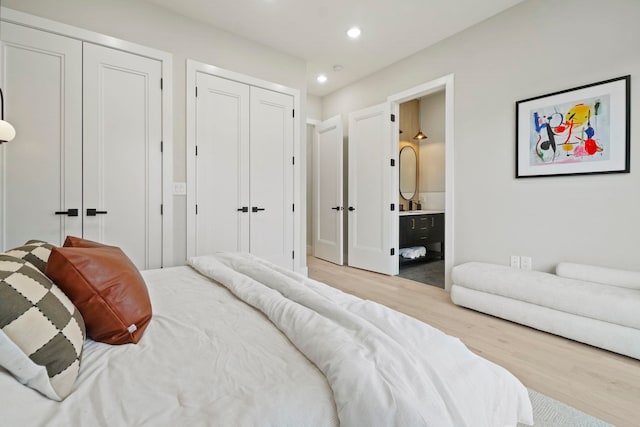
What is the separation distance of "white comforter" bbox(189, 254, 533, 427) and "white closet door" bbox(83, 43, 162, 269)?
6.75 feet

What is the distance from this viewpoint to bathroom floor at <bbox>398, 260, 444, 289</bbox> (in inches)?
149

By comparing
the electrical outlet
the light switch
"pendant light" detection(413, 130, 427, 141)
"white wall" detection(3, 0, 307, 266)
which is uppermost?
"white wall" detection(3, 0, 307, 266)

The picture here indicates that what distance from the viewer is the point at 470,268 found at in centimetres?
278

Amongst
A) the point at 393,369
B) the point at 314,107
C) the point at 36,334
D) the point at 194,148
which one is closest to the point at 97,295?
the point at 36,334

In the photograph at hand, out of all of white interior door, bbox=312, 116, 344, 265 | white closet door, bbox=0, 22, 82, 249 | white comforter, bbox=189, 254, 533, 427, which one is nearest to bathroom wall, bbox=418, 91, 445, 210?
white interior door, bbox=312, 116, 344, 265

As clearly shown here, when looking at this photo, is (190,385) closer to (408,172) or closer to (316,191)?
(316,191)

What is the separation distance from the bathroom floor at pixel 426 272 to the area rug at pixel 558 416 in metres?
2.09

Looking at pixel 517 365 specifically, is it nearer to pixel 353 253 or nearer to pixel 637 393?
pixel 637 393

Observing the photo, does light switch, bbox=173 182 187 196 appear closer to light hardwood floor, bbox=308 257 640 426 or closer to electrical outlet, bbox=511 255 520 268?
light hardwood floor, bbox=308 257 640 426

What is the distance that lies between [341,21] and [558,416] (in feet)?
11.4

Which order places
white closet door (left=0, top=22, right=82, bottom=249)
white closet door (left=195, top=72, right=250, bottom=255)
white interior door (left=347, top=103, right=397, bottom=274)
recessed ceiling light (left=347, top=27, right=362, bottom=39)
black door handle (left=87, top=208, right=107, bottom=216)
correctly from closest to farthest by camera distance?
white closet door (left=0, top=22, right=82, bottom=249)
black door handle (left=87, top=208, right=107, bottom=216)
white closet door (left=195, top=72, right=250, bottom=255)
recessed ceiling light (left=347, top=27, right=362, bottom=39)
white interior door (left=347, top=103, right=397, bottom=274)

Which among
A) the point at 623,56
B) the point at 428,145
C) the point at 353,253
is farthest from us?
the point at 428,145

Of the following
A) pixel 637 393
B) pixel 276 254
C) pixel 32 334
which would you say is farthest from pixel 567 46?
pixel 32 334

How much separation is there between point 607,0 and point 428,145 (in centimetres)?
324
